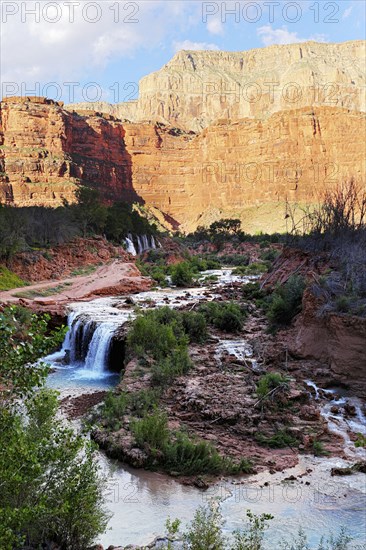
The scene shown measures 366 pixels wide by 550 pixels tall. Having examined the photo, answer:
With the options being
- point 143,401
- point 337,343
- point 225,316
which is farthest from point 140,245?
point 143,401

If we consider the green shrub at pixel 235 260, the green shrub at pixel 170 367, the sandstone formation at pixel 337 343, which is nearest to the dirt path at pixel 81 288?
the green shrub at pixel 170 367

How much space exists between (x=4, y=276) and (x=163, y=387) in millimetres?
14229

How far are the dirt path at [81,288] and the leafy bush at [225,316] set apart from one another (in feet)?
20.2

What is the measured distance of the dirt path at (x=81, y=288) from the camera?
19.7 metres

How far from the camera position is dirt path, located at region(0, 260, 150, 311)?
1970 centimetres

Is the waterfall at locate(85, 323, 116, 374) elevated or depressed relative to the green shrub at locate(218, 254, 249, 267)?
depressed

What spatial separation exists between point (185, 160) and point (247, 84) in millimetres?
89233

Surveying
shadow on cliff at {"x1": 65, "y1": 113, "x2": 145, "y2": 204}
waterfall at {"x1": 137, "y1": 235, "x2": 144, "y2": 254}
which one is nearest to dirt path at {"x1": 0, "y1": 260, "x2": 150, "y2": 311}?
waterfall at {"x1": 137, "y1": 235, "x2": 144, "y2": 254}

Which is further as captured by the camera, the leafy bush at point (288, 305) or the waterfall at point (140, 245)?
the waterfall at point (140, 245)

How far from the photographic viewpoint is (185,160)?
341 ft

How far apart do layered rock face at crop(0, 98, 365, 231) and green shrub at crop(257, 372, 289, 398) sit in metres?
65.5

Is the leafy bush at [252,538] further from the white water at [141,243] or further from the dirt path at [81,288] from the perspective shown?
the white water at [141,243]

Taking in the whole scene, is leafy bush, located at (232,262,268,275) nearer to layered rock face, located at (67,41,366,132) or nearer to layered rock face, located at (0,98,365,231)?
layered rock face, located at (0,98,365,231)

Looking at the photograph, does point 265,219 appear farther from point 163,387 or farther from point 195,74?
point 195,74
